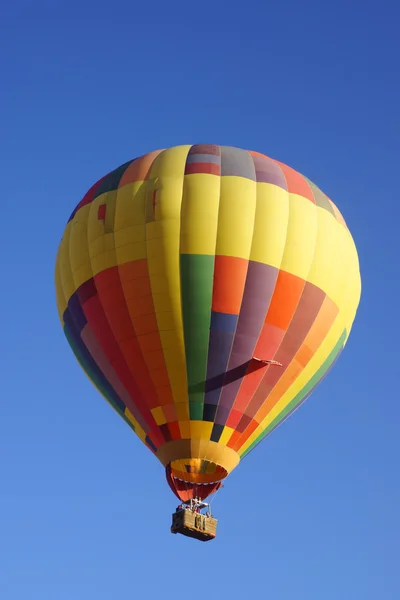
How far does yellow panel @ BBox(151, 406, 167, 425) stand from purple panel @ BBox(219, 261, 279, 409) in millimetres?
1034

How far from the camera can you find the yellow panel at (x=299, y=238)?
2542cm

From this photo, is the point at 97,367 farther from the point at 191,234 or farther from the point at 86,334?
the point at 191,234

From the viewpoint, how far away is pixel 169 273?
989 inches

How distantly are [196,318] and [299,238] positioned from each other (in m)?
2.38

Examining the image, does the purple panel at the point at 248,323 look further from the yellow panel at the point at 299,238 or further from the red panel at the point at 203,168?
the red panel at the point at 203,168

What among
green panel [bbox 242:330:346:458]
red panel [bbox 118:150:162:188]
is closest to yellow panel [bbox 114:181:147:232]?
red panel [bbox 118:150:162:188]

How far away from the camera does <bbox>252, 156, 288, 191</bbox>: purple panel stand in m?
26.1

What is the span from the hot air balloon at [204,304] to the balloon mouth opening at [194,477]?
0.02 metres

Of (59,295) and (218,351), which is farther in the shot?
(59,295)

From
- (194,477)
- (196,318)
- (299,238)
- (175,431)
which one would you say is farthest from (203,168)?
(194,477)

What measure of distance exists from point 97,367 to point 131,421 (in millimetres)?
1166

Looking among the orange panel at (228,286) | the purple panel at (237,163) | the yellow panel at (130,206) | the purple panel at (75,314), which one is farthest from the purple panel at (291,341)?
the purple panel at (75,314)

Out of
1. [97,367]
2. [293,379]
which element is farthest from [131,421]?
[293,379]

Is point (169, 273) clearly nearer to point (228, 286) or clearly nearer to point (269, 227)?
point (228, 286)
